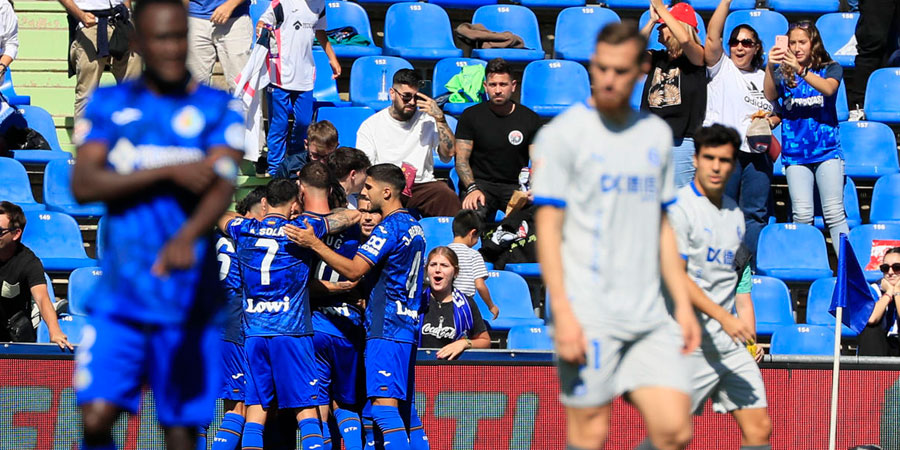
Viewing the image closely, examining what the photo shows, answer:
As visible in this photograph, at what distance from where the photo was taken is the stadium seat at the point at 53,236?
1037cm

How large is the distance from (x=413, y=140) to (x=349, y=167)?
2.46 metres

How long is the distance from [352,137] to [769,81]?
397cm

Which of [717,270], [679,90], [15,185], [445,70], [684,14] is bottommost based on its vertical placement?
[717,270]

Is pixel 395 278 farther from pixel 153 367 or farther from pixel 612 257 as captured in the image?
pixel 153 367

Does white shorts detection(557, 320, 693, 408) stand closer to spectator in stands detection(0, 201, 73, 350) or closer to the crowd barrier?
the crowd barrier

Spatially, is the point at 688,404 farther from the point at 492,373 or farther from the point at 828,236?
the point at 828,236

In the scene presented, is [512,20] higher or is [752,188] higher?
[512,20]

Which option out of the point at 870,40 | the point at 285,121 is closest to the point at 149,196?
the point at 285,121

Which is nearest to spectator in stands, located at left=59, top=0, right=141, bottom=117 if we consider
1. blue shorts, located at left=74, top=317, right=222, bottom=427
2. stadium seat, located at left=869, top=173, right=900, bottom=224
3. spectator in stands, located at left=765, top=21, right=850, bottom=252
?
spectator in stands, located at left=765, top=21, right=850, bottom=252

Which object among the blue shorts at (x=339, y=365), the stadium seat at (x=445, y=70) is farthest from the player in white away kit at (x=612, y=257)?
the stadium seat at (x=445, y=70)

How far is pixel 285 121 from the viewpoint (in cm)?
1120

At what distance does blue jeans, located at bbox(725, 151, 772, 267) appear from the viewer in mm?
10258

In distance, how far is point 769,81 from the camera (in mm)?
10242

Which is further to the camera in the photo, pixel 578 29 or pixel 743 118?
pixel 578 29
